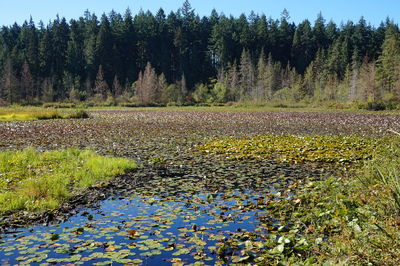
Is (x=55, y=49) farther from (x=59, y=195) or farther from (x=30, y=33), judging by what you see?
(x=59, y=195)

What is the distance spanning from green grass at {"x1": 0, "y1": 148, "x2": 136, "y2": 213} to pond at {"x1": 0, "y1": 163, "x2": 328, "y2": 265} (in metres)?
1.16

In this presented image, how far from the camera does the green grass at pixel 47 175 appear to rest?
768 centimetres

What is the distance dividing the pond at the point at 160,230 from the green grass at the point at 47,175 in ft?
3.80

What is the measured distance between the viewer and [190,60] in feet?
396

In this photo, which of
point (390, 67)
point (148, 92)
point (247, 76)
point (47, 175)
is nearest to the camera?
point (47, 175)

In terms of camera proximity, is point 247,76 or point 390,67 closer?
point 390,67

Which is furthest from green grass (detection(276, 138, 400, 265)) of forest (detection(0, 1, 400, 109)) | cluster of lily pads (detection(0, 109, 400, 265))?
forest (detection(0, 1, 400, 109))

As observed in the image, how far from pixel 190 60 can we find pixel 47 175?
374 feet

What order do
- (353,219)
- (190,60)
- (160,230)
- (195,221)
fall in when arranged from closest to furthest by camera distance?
1. (353,219)
2. (160,230)
3. (195,221)
4. (190,60)

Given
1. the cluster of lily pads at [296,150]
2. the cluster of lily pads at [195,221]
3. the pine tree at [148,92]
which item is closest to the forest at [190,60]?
the pine tree at [148,92]

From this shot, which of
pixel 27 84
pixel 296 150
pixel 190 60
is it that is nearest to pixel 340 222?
pixel 296 150

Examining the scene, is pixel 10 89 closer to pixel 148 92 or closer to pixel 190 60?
pixel 148 92

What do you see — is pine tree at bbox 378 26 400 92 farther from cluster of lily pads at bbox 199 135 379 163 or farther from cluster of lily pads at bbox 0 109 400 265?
cluster of lily pads at bbox 0 109 400 265

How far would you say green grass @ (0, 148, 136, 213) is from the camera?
25.2 ft
